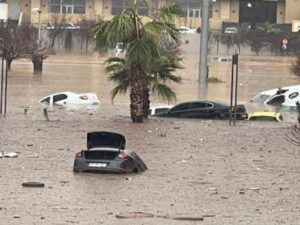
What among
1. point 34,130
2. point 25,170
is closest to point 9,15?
point 34,130

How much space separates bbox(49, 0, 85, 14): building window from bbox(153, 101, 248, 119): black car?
95.6 metres

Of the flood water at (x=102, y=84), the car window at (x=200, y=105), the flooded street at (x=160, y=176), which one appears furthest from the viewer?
the flood water at (x=102, y=84)

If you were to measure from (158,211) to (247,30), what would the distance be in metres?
108

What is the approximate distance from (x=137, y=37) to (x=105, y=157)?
11293 millimetres

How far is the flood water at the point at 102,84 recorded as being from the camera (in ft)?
142

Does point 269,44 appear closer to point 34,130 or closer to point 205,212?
point 34,130

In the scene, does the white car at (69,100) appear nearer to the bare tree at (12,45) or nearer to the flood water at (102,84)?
the flood water at (102,84)

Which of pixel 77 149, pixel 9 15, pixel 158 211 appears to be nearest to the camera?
pixel 158 211

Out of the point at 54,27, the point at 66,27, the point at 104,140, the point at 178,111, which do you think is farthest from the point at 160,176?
the point at 66,27

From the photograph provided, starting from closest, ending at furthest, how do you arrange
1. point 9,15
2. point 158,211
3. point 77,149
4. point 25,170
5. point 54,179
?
point 158,211
point 54,179
point 25,170
point 77,149
point 9,15

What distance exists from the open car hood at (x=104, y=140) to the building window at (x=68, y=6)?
11241 cm

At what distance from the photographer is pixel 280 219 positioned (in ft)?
42.3

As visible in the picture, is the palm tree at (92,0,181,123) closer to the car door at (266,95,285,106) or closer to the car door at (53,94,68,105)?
the car door at (53,94,68,105)

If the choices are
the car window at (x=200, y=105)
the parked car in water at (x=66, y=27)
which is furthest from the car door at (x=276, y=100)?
the parked car in water at (x=66, y=27)
